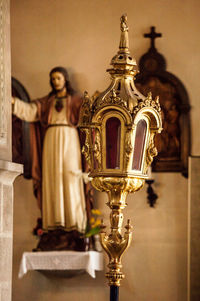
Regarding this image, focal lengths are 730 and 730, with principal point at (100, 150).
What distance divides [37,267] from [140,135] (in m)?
4.01

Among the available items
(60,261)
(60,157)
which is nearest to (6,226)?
(60,261)

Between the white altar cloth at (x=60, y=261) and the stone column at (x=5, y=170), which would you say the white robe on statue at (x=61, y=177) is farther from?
the stone column at (x=5, y=170)

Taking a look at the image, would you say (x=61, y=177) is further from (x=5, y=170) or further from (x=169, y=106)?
(x=5, y=170)

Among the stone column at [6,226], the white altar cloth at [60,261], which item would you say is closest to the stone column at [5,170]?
the stone column at [6,226]

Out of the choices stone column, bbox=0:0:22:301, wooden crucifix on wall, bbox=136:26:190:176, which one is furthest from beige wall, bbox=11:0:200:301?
stone column, bbox=0:0:22:301

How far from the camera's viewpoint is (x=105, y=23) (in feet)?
27.7

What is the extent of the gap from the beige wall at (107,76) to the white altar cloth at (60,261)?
42cm

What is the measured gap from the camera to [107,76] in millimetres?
8375

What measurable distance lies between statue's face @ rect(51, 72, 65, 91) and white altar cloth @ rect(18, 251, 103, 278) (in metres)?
1.83

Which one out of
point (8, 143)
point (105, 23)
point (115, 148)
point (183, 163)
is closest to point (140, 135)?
point (115, 148)

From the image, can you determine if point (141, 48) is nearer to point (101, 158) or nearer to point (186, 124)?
point (186, 124)

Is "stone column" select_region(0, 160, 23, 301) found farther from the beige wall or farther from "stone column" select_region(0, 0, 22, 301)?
the beige wall

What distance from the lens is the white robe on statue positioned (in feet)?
26.3

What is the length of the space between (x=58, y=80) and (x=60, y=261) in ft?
6.55
